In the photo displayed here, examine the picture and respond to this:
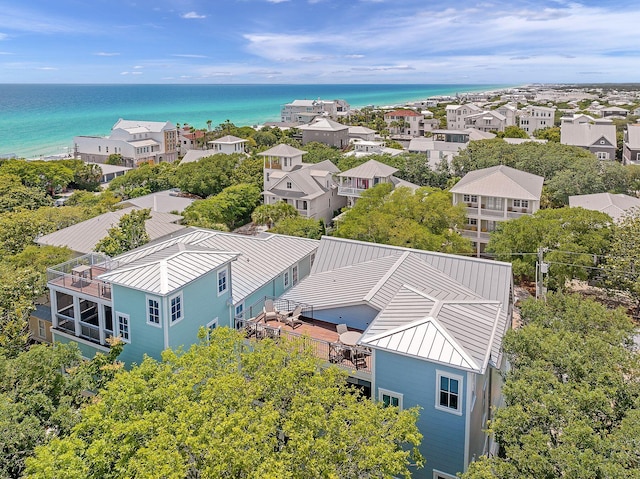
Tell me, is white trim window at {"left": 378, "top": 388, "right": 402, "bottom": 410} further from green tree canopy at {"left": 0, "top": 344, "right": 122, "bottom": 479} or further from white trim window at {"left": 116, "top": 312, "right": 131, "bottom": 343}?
white trim window at {"left": 116, "top": 312, "right": 131, "bottom": 343}

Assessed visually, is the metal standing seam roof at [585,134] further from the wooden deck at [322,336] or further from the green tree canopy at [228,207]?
the wooden deck at [322,336]

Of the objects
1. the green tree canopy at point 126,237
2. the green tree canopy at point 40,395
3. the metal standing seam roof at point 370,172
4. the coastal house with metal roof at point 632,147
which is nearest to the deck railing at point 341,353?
the green tree canopy at point 40,395

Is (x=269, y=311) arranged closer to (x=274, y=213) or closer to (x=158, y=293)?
(x=158, y=293)

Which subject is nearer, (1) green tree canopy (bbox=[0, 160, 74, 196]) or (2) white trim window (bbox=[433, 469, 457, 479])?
(2) white trim window (bbox=[433, 469, 457, 479])

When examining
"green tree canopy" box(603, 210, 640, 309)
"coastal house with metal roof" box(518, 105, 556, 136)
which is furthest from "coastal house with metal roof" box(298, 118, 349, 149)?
"green tree canopy" box(603, 210, 640, 309)

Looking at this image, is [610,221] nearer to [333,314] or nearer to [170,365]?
[333,314]

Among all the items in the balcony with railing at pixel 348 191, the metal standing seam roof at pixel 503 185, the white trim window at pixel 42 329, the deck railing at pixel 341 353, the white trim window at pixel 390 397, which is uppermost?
the metal standing seam roof at pixel 503 185
